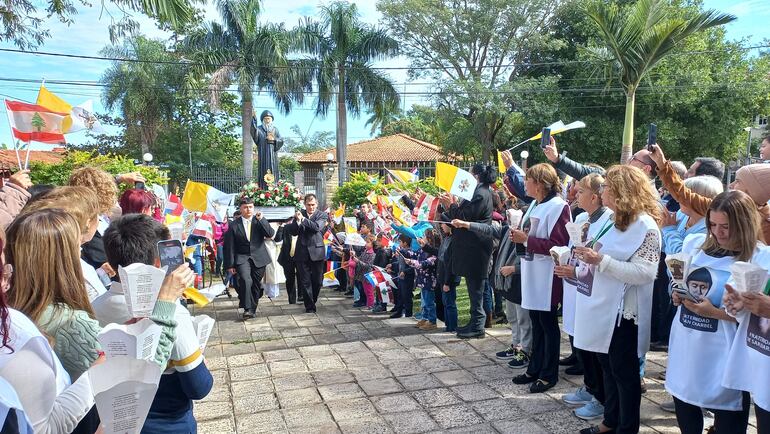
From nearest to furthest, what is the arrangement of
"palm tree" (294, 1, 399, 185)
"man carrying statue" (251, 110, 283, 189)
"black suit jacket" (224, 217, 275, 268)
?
"black suit jacket" (224, 217, 275, 268) < "man carrying statue" (251, 110, 283, 189) < "palm tree" (294, 1, 399, 185)

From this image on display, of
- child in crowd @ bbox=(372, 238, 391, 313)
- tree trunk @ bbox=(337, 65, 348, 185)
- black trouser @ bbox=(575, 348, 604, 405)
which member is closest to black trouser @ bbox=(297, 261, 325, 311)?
child in crowd @ bbox=(372, 238, 391, 313)

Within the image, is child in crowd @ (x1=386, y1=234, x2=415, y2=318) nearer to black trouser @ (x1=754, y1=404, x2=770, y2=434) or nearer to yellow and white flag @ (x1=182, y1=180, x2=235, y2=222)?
yellow and white flag @ (x1=182, y1=180, x2=235, y2=222)

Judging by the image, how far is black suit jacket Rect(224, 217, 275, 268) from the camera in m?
7.67

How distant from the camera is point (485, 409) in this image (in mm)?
4129

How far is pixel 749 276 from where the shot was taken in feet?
7.02

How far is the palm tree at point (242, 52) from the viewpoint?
25094 millimetres

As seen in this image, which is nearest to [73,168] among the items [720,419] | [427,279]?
[427,279]

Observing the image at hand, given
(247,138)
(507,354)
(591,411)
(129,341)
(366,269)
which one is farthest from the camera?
(247,138)

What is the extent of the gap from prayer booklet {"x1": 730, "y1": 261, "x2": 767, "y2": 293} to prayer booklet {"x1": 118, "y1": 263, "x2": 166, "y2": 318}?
2230 mm

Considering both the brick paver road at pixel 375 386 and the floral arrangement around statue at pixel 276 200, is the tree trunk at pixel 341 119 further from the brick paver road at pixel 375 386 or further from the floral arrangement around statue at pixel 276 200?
the brick paver road at pixel 375 386

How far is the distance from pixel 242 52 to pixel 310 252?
66.4ft

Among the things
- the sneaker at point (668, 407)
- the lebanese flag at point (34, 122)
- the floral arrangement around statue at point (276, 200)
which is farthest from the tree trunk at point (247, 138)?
the sneaker at point (668, 407)

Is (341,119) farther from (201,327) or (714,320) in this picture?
(201,327)

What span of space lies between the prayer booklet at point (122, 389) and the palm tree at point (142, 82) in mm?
29471
